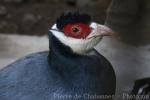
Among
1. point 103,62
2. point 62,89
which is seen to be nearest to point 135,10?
point 103,62

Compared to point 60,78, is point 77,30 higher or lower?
higher

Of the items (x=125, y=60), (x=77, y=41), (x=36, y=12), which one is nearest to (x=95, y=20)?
(x=36, y=12)

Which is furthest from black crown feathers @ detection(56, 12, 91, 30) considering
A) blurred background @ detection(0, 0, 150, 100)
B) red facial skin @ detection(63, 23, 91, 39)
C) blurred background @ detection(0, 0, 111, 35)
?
blurred background @ detection(0, 0, 111, 35)

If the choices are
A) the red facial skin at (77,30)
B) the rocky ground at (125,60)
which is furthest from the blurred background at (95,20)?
the red facial skin at (77,30)

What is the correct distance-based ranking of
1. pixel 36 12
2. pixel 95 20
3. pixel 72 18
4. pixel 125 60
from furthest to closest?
pixel 36 12 → pixel 95 20 → pixel 125 60 → pixel 72 18

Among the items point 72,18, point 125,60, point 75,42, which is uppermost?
point 72,18

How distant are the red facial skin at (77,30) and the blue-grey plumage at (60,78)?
63 millimetres

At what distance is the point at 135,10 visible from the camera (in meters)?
3.66

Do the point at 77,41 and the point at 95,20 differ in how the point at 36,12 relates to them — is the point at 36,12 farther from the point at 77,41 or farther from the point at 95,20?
the point at 77,41

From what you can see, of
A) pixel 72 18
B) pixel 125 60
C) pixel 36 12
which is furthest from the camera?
pixel 36 12

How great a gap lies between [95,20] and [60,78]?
188cm

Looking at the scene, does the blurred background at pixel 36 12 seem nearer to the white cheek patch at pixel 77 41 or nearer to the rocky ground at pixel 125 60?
the rocky ground at pixel 125 60

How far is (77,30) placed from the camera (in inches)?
104

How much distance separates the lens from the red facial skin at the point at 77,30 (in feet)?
8.61
